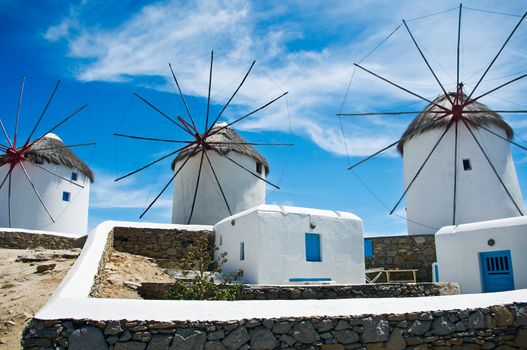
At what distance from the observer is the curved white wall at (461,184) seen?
17.2m

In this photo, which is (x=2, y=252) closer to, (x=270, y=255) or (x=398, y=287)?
(x=270, y=255)

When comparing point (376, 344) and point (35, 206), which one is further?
point (35, 206)

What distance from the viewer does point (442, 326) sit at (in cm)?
605

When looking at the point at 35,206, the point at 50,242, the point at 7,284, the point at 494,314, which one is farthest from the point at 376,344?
the point at 35,206

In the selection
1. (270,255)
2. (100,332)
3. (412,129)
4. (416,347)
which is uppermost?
(412,129)

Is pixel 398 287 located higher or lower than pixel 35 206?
lower

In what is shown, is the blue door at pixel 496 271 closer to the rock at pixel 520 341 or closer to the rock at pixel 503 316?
the rock at pixel 520 341

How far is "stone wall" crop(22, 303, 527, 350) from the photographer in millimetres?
4574

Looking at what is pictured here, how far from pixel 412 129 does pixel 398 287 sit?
32.7 ft

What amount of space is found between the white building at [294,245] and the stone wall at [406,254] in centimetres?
332

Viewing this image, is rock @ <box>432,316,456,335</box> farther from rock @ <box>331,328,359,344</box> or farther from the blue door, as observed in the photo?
the blue door

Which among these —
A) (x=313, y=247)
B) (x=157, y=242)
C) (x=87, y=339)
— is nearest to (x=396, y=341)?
(x=87, y=339)

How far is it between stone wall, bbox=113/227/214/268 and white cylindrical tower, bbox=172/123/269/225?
155 inches

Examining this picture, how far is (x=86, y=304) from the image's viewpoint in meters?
4.81
